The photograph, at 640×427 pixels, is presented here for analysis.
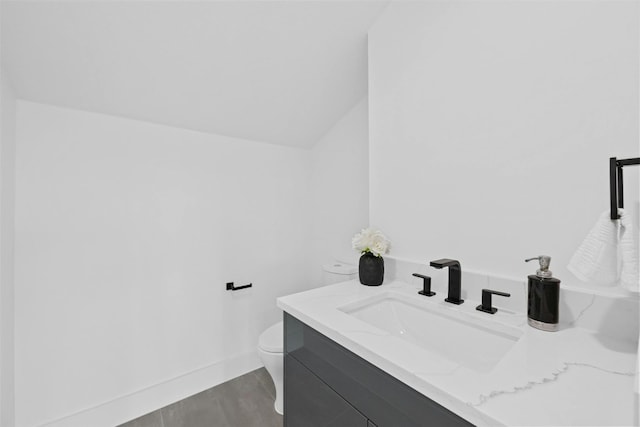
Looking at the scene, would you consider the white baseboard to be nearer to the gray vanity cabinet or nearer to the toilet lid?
the toilet lid

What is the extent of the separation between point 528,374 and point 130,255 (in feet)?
6.39

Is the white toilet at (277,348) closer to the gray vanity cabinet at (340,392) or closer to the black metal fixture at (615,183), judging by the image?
the gray vanity cabinet at (340,392)

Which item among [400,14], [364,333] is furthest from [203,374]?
[400,14]

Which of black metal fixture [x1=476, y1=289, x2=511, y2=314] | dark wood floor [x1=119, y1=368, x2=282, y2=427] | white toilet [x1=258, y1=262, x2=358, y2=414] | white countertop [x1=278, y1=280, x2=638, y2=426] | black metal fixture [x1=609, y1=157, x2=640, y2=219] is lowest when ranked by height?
dark wood floor [x1=119, y1=368, x2=282, y2=427]

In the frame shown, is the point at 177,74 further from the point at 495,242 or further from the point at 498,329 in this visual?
the point at 498,329

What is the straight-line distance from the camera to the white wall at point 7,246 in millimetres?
1179

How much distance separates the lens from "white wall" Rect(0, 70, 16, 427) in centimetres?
118

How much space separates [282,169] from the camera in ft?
7.66

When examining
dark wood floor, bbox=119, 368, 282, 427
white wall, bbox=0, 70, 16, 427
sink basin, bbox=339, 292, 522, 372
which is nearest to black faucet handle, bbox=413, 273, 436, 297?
sink basin, bbox=339, 292, 522, 372

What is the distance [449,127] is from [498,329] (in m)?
0.79

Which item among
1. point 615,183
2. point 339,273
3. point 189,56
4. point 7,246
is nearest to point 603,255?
point 615,183

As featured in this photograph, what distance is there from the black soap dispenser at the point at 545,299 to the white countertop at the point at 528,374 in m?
0.03

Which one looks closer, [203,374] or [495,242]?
[495,242]

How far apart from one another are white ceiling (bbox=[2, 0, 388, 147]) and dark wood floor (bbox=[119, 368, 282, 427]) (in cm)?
183
